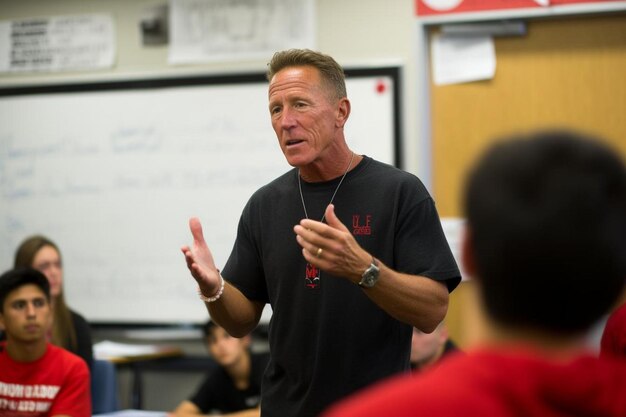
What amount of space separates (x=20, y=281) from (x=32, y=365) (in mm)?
363

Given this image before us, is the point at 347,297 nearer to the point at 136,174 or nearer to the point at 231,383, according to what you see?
the point at 231,383

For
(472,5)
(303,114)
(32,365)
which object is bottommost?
(32,365)

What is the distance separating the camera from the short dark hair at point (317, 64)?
7.06ft

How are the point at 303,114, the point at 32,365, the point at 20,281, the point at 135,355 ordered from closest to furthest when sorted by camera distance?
1. the point at 303,114
2. the point at 32,365
3. the point at 20,281
4. the point at 135,355

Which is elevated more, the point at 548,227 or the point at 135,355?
the point at 548,227

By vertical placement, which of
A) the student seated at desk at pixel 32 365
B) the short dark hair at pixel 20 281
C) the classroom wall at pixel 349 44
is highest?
the classroom wall at pixel 349 44

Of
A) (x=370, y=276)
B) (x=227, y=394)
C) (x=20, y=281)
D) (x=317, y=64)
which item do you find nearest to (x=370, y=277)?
(x=370, y=276)

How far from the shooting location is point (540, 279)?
31.1 inches

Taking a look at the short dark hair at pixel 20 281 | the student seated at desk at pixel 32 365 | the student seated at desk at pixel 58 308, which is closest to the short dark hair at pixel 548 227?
the student seated at desk at pixel 32 365

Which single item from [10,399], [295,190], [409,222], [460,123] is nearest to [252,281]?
[295,190]

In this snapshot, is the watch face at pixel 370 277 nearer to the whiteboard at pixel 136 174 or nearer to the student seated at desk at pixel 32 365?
the student seated at desk at pixel 32 365

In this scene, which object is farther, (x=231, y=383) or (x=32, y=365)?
(x=231, y=383)

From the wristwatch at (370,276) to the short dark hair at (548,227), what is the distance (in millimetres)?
951

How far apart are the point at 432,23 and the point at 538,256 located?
3456mm
